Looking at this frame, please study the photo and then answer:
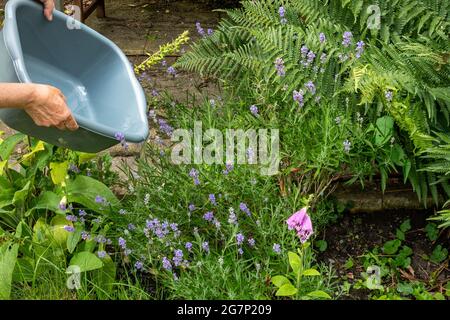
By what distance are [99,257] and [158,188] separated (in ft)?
1.07

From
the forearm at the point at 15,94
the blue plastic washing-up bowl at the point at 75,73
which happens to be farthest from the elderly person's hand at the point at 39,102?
the blue plastic washing-up bowl at the point at 75,73

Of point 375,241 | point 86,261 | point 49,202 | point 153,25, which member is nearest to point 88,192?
point 49,202

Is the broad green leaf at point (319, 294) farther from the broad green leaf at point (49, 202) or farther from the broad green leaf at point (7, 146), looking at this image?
the broad green leaf at point (7, 146)

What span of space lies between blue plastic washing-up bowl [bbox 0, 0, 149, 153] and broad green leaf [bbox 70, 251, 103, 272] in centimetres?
36

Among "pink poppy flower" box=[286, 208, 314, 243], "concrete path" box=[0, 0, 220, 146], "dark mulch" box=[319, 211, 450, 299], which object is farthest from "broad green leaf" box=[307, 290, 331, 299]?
"concrete path" box=[0, 0, 220, 146]

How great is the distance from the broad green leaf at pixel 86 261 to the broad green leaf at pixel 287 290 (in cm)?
61

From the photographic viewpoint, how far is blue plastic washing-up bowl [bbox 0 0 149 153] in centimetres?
221

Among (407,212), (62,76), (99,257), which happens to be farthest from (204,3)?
(99,257)

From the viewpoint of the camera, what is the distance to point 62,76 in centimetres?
290

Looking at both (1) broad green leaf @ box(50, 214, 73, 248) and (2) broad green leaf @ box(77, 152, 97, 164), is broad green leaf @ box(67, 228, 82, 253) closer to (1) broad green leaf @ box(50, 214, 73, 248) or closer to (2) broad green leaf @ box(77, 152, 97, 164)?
(1) broad green leaf @ box(50, 214, 73, 248)

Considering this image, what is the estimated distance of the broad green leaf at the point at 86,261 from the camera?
7.43 ft

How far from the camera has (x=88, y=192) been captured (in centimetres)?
252
